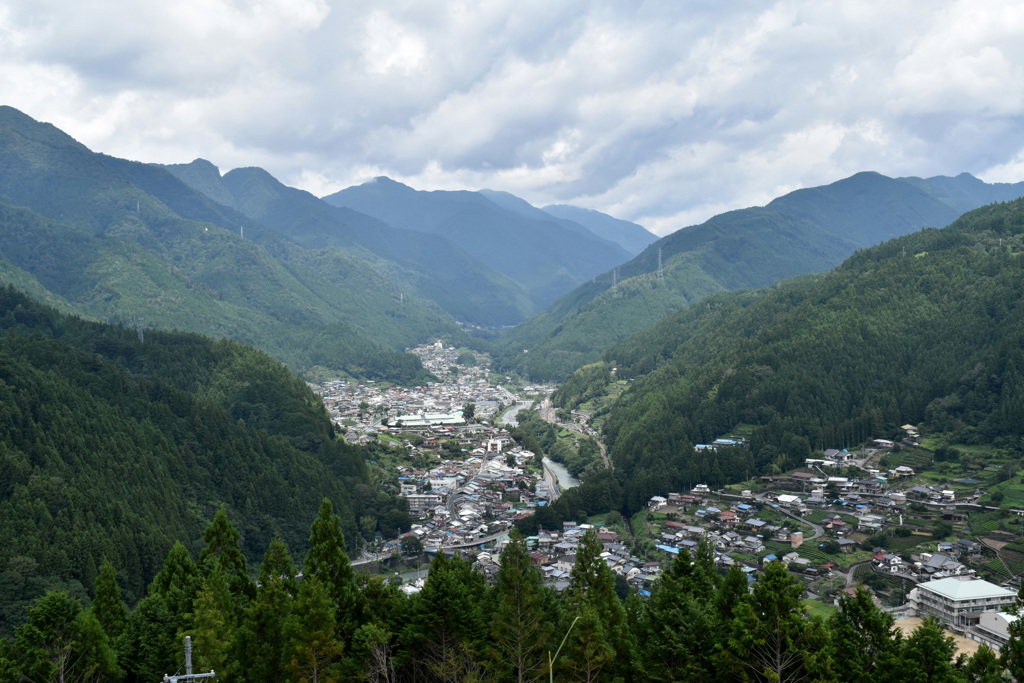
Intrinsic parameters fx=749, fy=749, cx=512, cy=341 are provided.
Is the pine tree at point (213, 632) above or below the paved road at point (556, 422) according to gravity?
above

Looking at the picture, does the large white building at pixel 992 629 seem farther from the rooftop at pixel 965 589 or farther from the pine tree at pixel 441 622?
the pine tree at pixel 441 622

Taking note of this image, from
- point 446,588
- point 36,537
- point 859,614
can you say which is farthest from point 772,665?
point 36,537

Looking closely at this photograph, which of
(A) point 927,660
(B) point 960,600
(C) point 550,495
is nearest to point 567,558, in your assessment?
(C) point 550,495

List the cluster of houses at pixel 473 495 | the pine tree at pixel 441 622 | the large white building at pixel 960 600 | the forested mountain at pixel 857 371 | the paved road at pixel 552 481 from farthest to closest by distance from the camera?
the paved road at pixel 552 481 < the forested mountain at pixel 857 371 < the cluster of houses at pixel 473 495 < the large white building at pixel 960 600 < the pine tree at pixel 441 622

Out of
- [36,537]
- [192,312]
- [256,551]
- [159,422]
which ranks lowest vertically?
[256,551]

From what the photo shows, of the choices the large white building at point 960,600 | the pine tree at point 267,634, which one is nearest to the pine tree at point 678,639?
the pine tree at point 267,634

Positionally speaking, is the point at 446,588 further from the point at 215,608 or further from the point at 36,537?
the point at 36,537
